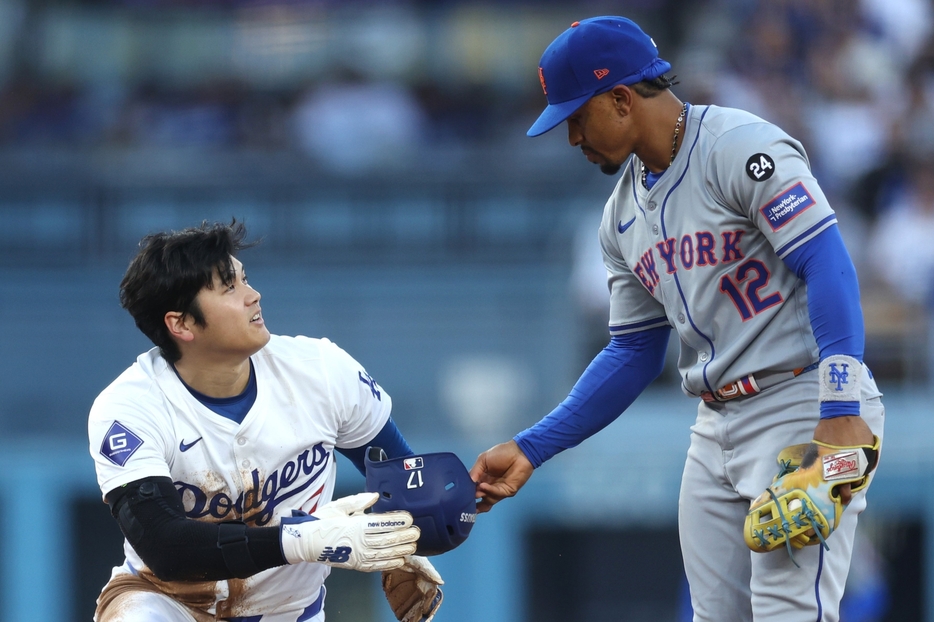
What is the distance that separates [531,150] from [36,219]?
11.8 ft

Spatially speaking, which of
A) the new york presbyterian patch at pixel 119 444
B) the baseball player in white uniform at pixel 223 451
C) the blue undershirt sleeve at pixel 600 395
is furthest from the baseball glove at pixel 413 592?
the new york presbyterian patch at pixel 119 444

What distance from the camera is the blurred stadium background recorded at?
793 cm

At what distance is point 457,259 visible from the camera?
28.1ft

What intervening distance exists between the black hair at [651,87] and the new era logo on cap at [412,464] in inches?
47.3

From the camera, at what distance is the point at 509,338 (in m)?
7.90

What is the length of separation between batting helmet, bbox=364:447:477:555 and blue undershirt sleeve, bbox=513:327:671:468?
327 mm

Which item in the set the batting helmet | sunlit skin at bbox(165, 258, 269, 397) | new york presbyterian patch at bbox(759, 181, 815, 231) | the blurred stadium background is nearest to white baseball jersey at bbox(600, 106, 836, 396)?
new york presbyterian patch at bbox(759, 181, 815, 231)

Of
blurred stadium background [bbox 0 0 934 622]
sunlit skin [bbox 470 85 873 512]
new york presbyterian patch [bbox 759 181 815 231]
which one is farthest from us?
blurred stadium background [bbox 0 0 934 622]

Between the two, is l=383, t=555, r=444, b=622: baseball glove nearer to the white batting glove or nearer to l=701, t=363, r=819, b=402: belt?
the white batting glove

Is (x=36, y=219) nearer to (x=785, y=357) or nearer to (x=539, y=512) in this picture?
(x=539, y=512)

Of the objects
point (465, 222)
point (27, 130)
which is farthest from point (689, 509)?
point (27, 130)

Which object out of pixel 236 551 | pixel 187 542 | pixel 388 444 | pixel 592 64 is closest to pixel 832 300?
pixel 592 64

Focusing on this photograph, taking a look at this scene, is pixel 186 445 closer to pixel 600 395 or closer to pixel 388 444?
pixel 388 444

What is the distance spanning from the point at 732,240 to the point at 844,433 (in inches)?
23.3
